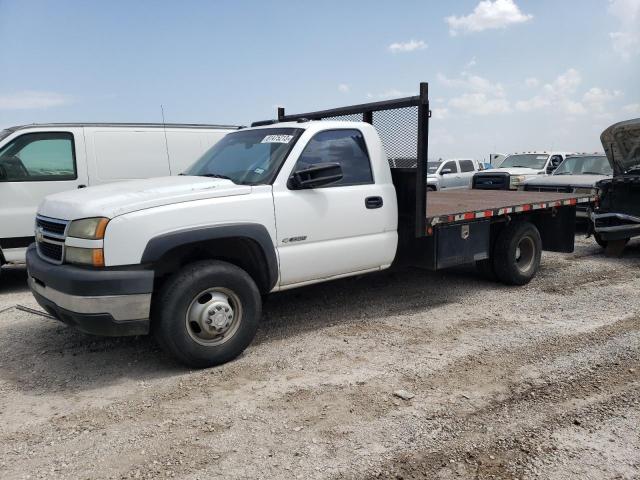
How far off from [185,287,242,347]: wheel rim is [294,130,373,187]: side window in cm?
134

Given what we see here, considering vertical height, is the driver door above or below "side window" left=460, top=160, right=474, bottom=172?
above

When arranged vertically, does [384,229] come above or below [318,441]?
above

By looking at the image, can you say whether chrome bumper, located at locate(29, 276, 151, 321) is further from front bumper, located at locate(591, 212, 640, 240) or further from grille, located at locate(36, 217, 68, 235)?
front bumper, located at locate(591, 212, 640, 240)

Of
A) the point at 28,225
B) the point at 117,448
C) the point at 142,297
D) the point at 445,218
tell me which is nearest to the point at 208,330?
the point at 142,297

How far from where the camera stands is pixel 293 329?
5.39m

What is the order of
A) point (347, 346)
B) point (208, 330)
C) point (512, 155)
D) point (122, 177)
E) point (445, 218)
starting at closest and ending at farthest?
point (208, 330) < point (347, 346) < point (445, 218) < point (122, 177) < point (512, 155)

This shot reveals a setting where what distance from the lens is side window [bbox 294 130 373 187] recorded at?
508cm

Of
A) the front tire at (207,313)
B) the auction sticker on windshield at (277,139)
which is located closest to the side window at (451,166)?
the auction sticker on windshield at (277,139)

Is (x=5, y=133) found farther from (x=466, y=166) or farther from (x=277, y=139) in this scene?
(x=466, y=166)

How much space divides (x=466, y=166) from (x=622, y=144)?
29.2 feet

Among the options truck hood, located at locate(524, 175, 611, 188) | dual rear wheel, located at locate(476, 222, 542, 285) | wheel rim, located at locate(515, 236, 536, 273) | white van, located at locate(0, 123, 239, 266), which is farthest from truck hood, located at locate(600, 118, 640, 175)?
white van, located at locate(0, 123, 239, 266)

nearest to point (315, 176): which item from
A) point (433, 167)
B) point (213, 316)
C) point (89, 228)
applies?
point (213, 316)

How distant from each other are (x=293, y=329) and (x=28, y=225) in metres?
4.20

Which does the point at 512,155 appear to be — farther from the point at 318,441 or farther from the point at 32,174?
the point at 318,441
